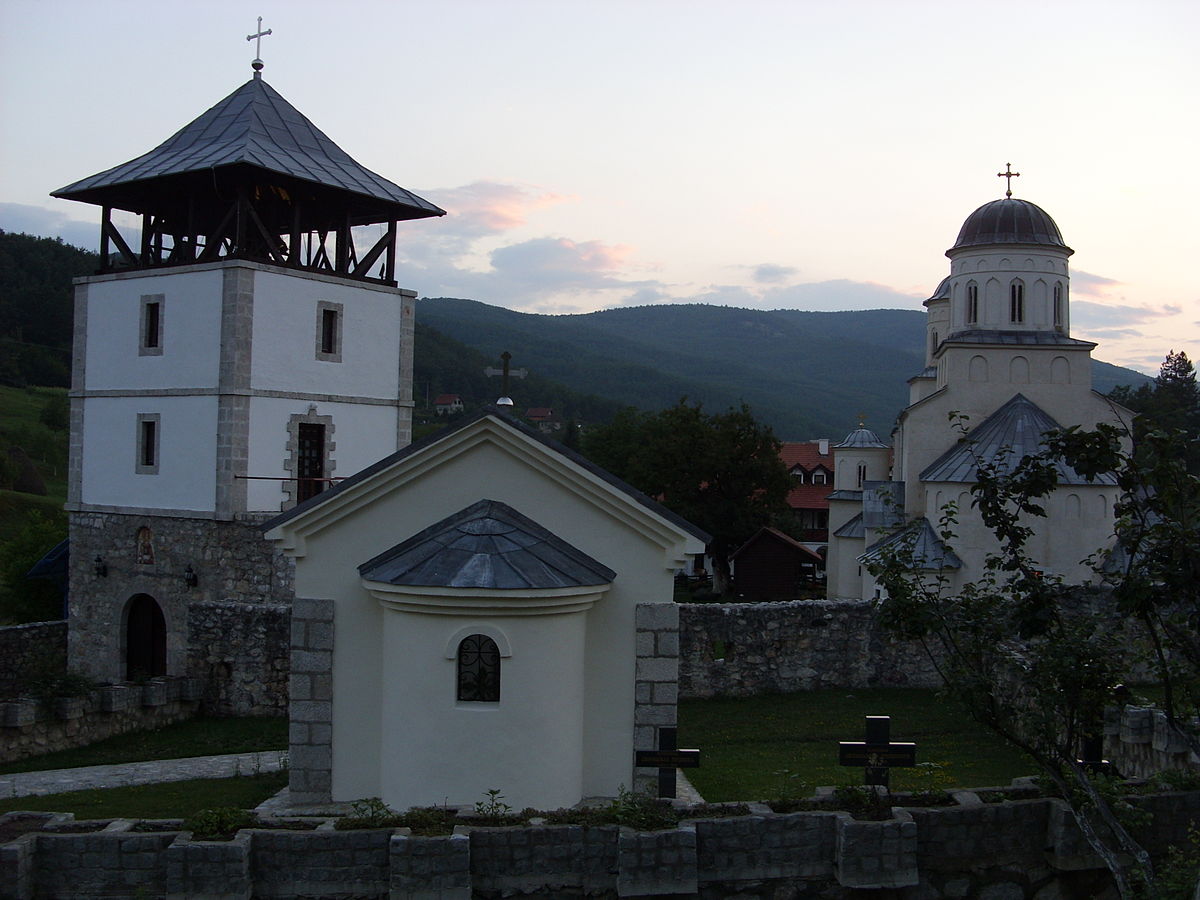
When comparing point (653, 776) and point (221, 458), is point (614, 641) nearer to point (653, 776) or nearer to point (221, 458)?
point (653, 776)

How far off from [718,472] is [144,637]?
2288cm

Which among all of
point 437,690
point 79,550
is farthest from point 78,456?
point 437,690

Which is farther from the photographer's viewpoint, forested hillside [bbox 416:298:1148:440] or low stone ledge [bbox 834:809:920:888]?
forested hillside [bbox 416:298:1148:440]

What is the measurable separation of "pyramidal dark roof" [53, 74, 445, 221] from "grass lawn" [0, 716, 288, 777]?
30.0 ft

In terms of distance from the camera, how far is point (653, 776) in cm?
1062

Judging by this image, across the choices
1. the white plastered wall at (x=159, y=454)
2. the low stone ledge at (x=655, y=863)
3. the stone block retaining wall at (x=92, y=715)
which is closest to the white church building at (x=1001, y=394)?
the white plastered wall at (x=159, y=454)

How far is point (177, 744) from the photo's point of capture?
47.4ft

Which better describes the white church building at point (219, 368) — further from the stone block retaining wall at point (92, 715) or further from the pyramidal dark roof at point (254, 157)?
the stone block retaining wall at point (92, 715)

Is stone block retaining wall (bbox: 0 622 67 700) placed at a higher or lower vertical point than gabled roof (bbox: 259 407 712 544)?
lower

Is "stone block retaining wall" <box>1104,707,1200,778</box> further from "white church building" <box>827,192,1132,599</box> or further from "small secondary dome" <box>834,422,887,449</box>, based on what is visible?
"small secondary dome" <box>834,422,887,449</box>

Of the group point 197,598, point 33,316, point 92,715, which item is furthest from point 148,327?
point 33,316

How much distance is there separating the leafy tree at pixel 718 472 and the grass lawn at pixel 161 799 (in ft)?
90.1

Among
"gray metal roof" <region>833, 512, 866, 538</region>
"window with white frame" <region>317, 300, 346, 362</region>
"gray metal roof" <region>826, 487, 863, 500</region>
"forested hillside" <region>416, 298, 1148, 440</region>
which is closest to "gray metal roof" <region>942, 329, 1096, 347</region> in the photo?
"gray metal roof" <region>833, 512, 866, 538</region>

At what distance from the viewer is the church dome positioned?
25.9 m
